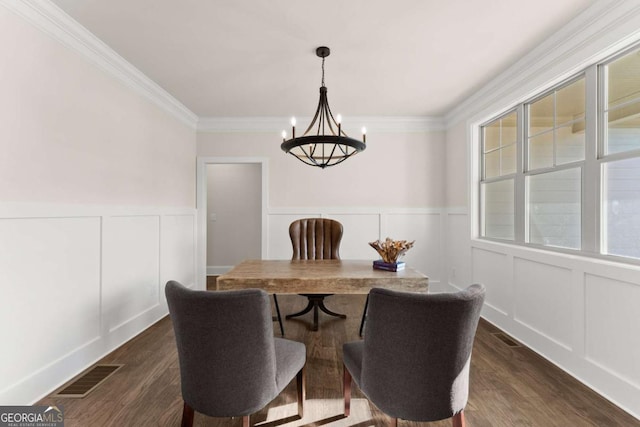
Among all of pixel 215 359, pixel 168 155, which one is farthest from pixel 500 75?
pixel 168 155

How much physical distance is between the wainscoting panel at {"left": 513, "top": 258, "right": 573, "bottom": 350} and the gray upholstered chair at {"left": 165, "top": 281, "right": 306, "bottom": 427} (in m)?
2.12

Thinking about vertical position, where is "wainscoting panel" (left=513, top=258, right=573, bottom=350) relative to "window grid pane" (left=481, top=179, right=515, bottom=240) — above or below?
below

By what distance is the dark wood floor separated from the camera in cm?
168

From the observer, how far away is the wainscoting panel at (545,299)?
87.9 inches

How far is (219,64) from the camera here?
2.65 m

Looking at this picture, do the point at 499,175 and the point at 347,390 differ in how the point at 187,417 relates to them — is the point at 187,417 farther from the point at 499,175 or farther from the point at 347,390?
the point at 499,175

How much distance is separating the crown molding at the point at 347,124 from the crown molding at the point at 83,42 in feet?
3.07

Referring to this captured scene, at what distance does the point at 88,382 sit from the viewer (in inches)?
81.1

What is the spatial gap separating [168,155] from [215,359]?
9.30 ft

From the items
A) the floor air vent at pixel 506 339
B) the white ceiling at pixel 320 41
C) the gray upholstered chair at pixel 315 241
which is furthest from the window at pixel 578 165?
the gray upholstered chair at pixel 315 241

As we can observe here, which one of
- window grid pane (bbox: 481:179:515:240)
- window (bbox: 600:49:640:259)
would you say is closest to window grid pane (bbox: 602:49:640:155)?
window (bbox: 600:49:640:259)

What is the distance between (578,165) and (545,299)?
1.03m

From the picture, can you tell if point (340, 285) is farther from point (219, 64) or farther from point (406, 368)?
point (219, 64)

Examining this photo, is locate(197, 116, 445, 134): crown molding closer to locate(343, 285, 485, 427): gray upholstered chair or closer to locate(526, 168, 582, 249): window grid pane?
locate(526, 168, 582, 249): window grid pane
